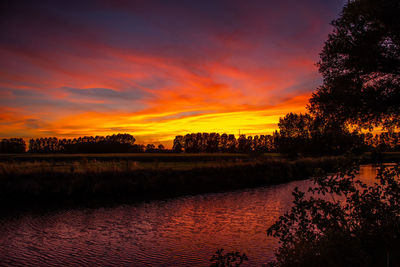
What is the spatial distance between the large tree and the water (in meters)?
6.44

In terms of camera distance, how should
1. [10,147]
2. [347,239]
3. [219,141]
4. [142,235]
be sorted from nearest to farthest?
1. [347,239]
2. [142,235]
3. [10,147]
4. [219,141]

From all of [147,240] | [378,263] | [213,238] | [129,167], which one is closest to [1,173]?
[129,167]

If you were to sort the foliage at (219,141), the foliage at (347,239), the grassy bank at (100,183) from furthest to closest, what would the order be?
the foliage at (219,141) < the grassy bank at (100,183) < the foliage at (347,239)

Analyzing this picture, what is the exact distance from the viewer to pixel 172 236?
13.0 m

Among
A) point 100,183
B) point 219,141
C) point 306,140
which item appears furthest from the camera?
point 219,141

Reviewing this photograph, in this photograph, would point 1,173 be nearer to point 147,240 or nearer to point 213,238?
point 147,240

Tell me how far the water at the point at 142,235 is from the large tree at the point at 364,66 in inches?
253

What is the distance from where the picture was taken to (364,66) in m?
13.5

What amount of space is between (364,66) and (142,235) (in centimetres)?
1184

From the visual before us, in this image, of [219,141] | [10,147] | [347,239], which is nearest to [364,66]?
[347,239]

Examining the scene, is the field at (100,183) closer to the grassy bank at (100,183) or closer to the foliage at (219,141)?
the grassy bank at (100,183)

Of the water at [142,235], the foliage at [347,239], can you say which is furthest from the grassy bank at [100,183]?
the foliage at [347,239]

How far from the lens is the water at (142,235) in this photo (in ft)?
33.9

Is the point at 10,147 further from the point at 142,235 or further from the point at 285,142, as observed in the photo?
the point at 142,235
